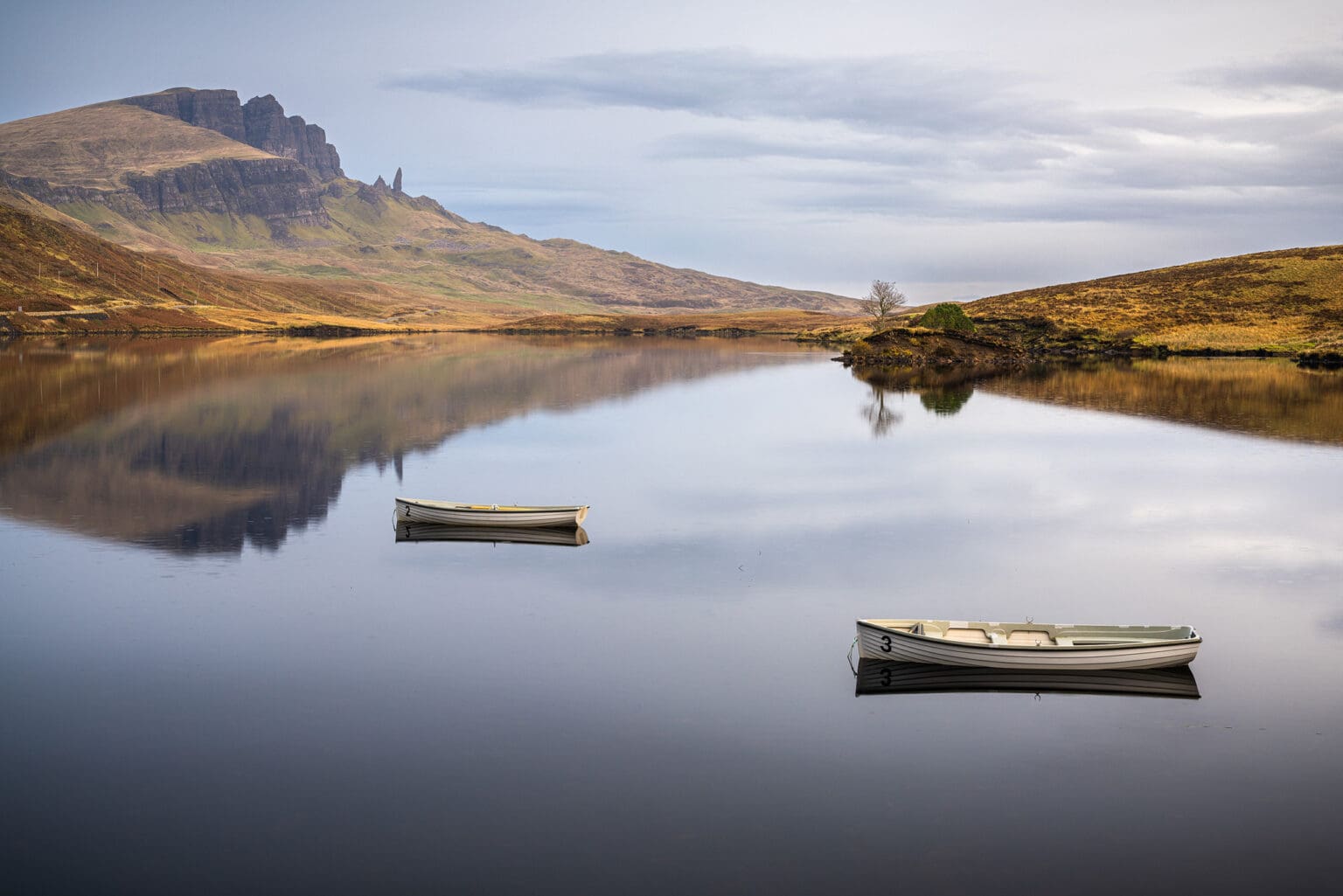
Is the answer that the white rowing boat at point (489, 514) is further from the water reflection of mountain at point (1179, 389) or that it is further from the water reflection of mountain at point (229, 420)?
the water reflection of mountain at point (1179, 389)

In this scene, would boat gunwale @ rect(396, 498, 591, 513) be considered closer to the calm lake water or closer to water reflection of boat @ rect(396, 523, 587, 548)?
water reflection of boat @ rect(396, 523, 587, 548)

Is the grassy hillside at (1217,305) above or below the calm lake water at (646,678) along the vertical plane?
above

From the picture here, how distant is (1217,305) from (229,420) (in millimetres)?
129298

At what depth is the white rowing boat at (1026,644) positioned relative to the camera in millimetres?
20219

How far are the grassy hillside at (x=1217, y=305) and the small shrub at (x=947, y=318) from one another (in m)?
17.6

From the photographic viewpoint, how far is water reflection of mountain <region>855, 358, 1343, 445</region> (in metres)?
63.3

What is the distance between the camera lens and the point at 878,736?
17797mm

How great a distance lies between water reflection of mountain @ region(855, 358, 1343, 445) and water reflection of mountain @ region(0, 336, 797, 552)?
82.3ft

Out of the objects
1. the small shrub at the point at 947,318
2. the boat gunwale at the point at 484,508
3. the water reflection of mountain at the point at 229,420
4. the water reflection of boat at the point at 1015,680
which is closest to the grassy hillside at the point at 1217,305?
the small shrub at the point at 947,318

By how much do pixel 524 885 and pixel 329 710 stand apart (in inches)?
265

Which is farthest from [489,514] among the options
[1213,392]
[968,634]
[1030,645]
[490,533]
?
[1213,392]

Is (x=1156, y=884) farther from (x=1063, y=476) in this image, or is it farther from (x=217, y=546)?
(x=1063, y=476)

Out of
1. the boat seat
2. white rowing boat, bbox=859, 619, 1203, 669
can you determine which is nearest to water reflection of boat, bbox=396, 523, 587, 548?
white rowing boat, bbox=859, 619, 1203, 669

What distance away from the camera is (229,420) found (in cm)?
6038
